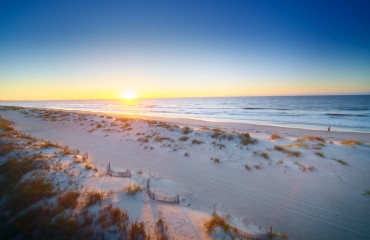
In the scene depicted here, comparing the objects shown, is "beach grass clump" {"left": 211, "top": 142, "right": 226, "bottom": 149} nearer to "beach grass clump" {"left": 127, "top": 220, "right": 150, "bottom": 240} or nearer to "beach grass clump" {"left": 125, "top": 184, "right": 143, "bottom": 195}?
"beach grass clump" {"left": 125, "top": 184, "right": 143, "bottom": 195}

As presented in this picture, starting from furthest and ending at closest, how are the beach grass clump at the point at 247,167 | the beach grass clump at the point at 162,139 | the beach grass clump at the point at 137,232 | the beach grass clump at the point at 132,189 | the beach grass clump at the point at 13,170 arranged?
1. the beach grass clump at the point at 162,139
2. the beach grass clump at the point at 247,167
3. the beach grass clump at the point at 132,189
4. the beach grass clump at the point at 13,170
5. the beach grass clump at the point at 137,232

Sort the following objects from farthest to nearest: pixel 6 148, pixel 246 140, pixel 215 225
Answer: pixel 246 140, pixel 6 148, pixel 215 225

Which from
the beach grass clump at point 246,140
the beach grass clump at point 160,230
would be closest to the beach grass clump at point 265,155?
the beach grass clump at point 246,140

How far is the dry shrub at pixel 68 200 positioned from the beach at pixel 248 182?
1.17m

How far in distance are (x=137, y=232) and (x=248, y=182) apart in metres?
6.16

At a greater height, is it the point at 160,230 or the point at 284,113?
the point at 160,230

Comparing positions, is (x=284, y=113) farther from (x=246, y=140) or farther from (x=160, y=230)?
(x=160, y=230)

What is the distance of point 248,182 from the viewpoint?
898cm

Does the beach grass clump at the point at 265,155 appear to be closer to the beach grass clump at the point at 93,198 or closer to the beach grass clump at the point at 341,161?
the beach grass clump at the point at 341,161

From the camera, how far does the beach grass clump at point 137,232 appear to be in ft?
15.7

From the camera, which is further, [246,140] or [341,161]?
[246,140]

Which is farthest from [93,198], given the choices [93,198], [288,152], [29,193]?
[288,152]

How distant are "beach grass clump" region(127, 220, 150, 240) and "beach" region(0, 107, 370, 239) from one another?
33 centimetres

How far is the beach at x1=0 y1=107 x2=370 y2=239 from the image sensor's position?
597 cm
